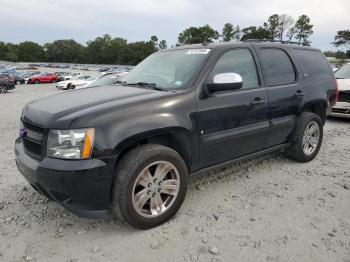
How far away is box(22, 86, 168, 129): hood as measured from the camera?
277 centimetres

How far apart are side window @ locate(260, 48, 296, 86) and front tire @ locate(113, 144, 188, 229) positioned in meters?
1.84

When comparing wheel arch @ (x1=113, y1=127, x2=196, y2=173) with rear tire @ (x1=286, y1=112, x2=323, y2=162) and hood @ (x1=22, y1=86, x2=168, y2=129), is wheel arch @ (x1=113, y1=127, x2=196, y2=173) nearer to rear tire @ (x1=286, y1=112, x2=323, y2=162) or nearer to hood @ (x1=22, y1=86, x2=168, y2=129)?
hood @ (x1=22, y1=86, x2=168, y2=129)

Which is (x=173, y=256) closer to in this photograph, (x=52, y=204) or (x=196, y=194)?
(x=196, y=194)

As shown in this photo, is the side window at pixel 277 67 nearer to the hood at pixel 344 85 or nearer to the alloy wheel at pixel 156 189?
the alloy wheel at pixel 156 189

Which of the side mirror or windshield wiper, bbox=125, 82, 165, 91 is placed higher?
the side mirror

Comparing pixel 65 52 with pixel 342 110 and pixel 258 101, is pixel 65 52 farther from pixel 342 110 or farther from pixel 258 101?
pixel 258 101

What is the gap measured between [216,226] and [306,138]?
249cm

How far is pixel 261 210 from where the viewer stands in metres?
3.41

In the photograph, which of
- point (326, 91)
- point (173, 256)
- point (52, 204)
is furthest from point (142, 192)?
point (326, 91)

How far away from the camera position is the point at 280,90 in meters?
4.18

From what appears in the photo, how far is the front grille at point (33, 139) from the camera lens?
284cm

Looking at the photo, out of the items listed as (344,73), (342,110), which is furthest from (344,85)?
(344,73)

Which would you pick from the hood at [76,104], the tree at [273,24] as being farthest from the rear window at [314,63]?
the tree at [273,24]

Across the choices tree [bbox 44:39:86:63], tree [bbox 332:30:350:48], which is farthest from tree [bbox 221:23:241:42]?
tree [bbox 44:39:86:63]
